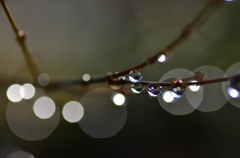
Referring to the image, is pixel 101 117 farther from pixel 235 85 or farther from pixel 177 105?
pixel 235 85

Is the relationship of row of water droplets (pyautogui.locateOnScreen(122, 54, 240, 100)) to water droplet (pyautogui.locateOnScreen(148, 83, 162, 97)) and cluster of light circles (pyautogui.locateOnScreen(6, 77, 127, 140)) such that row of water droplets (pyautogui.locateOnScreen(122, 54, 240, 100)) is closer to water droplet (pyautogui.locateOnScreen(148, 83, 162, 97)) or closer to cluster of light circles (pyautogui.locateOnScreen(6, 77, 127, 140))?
water droplet (pyautogui.locateOnScreen(148, 83, 162, 97))

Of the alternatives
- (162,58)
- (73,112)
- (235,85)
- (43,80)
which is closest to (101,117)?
(73,112)

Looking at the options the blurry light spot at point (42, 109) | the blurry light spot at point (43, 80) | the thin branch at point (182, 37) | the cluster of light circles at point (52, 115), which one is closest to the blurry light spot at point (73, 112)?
the cluster of light circles at point (52, 115)

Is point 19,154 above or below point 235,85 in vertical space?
above

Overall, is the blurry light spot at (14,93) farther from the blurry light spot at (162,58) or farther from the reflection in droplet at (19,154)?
the blurry light spot at (162,58)

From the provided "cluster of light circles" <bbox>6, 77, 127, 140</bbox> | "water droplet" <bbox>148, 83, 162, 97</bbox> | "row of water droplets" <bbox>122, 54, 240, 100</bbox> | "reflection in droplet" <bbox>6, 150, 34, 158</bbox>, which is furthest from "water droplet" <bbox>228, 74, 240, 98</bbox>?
"reflection in droplet" <bbox>6, 150, 34, 158</bbox>
